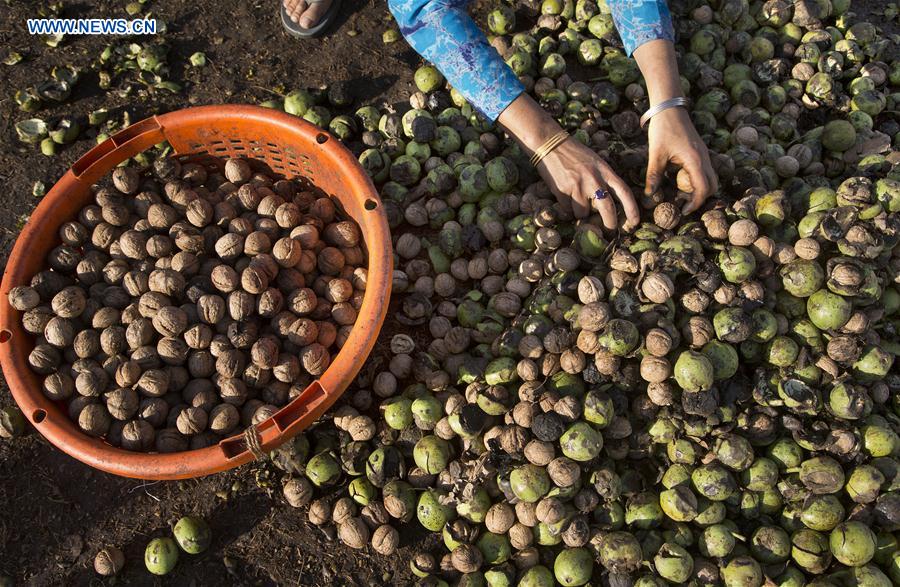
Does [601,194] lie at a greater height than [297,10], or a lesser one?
lesser

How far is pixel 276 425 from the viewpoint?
3143 mm

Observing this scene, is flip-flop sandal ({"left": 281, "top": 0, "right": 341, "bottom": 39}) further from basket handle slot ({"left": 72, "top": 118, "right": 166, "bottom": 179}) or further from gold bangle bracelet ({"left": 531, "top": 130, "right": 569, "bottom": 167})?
gold bangle bracelet ({"left": 531, "top": 130, "right": 569, "bottom": 167})

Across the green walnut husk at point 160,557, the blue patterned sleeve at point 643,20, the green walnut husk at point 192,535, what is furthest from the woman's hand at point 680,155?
the green walnut husk at point 160,557

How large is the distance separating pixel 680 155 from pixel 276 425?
2.83m

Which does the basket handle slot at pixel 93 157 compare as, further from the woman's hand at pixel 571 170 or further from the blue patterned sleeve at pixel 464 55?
the woman's hand at pixel 571 170

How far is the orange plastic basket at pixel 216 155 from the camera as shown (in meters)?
3.15

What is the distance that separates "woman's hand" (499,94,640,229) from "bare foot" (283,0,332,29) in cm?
220

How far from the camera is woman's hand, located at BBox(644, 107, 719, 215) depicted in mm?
3752

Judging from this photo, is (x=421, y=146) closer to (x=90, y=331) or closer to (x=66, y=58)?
(x=90, y=331)

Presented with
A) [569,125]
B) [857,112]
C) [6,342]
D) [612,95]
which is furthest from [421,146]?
[857,112]

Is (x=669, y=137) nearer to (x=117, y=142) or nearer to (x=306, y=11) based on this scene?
(x=306, y=11)

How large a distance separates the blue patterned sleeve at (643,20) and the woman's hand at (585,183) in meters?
0.82

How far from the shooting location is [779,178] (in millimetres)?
4320

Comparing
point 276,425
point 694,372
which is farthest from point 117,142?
point 694,372
